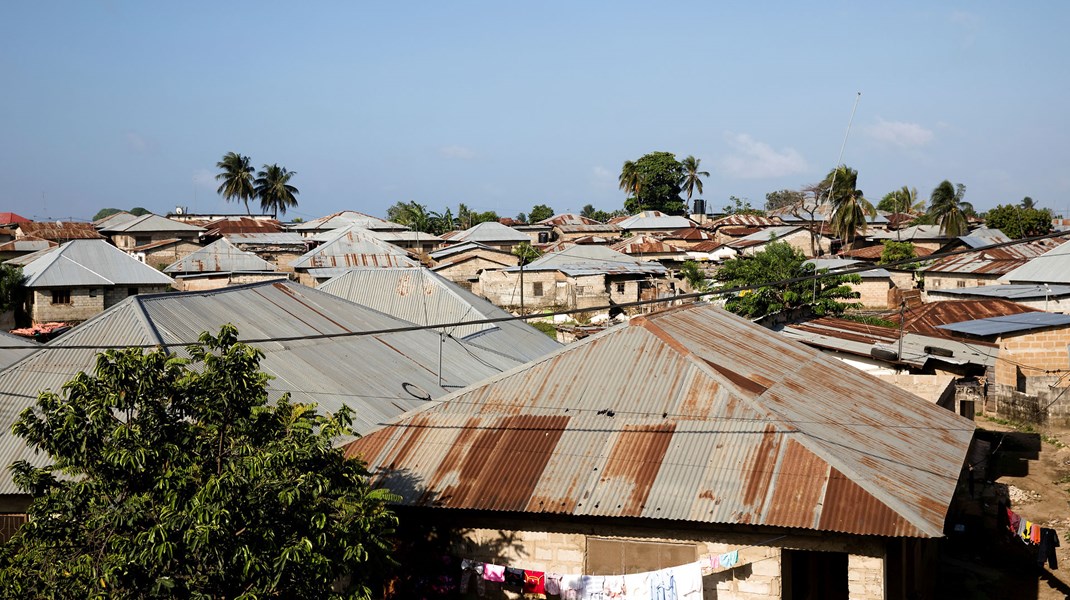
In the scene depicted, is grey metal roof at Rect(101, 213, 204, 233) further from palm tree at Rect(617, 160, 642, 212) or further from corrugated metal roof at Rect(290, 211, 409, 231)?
palm tree at Rect(617, 160, 642, 212)

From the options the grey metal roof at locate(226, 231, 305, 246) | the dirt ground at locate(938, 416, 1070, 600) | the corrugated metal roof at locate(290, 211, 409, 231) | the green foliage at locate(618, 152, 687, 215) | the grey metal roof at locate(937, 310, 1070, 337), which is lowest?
the dirt ground at locate(938, 416, 1070, 600)

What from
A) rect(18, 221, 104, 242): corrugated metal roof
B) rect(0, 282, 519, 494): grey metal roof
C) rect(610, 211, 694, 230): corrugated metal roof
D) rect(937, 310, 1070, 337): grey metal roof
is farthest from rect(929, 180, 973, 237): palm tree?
rect(18, 221, 104, 242): corrugated metal roof

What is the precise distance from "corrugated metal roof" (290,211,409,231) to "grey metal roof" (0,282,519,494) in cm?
5438

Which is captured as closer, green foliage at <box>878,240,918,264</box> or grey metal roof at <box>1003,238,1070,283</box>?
grey metal roof at <box>1003,238,1070,283</box>

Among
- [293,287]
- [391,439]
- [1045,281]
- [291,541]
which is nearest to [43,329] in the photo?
[293,287]

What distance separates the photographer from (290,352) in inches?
773

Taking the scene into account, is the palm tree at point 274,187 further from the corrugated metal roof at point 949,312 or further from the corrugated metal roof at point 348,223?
the corrugated metal roof at point 949,312

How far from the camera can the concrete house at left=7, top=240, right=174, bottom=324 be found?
42344mm

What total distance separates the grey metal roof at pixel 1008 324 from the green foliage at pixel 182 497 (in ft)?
78.9

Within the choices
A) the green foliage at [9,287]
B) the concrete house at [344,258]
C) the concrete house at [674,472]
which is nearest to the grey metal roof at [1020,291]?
the concrete house at [674,472]

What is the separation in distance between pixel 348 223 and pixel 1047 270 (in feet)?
195

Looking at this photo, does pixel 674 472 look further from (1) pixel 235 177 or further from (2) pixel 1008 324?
(1) pixel 235 177

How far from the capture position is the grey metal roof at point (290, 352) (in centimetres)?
1684

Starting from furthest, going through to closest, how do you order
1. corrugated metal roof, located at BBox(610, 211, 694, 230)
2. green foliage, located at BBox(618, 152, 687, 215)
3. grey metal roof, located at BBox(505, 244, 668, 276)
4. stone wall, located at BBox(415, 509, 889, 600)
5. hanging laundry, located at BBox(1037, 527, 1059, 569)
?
1. green foliage, located at BBox(618, 152, 687, 215)
2. corrugated metal roof, located at BBox(610, 211, 694, 230)
3. grey metal roof, located at BBox(505, 244, 668, 276)
4. hanging laundry, located at BBox(1037, 527, 1059, 569)
5. stone wall, located at BBox(415, 509, 889, 600)
